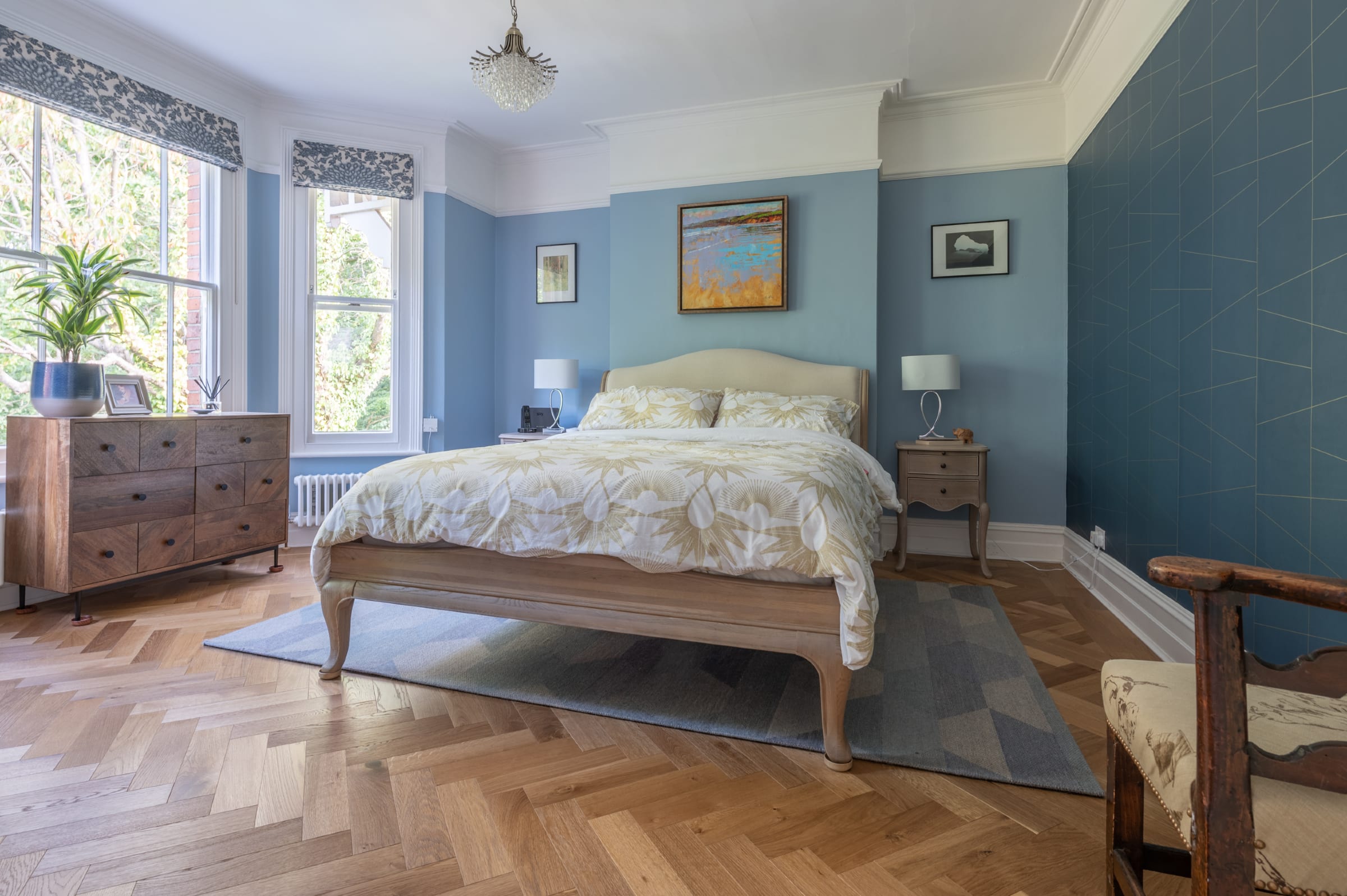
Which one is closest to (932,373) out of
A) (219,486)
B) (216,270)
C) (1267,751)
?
(1267,751)

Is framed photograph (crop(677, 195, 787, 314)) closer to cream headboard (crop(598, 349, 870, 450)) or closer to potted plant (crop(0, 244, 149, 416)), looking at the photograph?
cream headboard (crop(598, 349, 870, 450))

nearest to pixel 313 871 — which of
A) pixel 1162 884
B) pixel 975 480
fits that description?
pixel 1162 884

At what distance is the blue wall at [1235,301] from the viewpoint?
1571 millimetres

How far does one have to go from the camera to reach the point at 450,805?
1498 mm

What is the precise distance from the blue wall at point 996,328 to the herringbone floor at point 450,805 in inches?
82.3

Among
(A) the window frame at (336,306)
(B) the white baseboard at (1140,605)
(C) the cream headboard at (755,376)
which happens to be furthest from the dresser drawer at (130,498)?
(B) the white baseboard at (1140,605)

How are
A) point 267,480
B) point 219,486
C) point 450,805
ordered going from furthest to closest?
point 267,480 → point 219,486 → point 450,805

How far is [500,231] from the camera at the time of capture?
5.15m

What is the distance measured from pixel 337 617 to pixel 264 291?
297 cm

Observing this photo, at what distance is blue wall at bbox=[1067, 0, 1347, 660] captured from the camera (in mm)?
1571

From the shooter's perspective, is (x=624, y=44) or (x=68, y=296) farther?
(x=624, y=44)

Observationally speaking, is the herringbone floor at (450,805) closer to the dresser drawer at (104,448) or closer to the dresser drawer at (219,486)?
the dresser drawer at (104,448)

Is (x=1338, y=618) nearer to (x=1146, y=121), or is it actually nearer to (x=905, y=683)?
(x=905, y=683)

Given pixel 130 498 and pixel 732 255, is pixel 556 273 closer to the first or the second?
pixel 732 255
